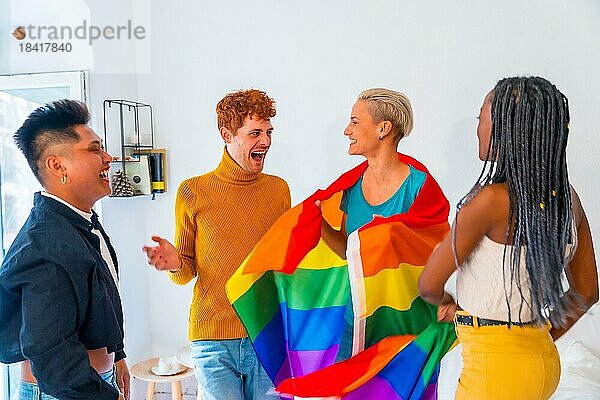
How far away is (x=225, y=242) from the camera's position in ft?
7.02

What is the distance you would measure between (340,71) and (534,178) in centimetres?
167

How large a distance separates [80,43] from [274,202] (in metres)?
1.36

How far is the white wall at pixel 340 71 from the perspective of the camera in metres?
2.71

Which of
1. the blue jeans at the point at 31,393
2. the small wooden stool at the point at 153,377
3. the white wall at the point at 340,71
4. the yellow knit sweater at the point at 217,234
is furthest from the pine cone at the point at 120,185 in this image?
the blue jeans at the point at 31,393

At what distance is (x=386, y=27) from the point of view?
115 inches

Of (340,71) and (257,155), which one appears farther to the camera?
(340,71)

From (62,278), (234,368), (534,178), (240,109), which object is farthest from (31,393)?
(534,178)

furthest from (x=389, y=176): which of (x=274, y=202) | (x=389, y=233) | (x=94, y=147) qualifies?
(x=94, y=147)

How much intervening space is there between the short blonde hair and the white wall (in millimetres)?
916

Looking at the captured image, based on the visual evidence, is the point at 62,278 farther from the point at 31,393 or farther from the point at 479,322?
the point at 479,322

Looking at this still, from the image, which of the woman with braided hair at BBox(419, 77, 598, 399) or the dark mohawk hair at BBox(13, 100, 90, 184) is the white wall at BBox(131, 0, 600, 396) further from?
the dark mohawk hair at BBox(13, 100, 90, 184)

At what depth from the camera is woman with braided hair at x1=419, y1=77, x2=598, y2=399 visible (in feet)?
4.77

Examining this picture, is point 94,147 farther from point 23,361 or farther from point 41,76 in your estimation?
point 41,76

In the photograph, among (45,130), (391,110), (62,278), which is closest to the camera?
(62,278)
